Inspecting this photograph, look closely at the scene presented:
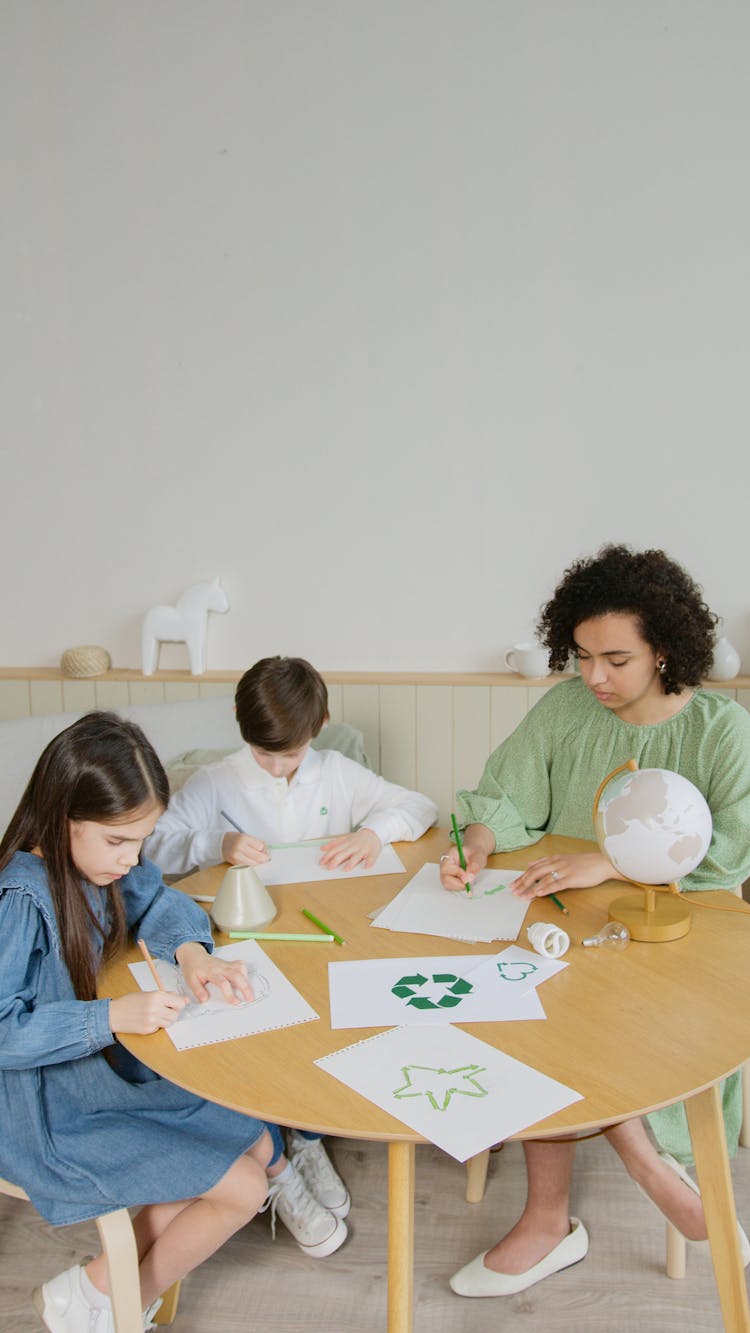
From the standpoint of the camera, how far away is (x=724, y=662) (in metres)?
2.47

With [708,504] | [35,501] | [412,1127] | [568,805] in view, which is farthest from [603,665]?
[35,501]

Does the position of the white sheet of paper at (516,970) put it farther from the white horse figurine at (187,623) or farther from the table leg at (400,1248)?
the white horse figurine at (187,623)

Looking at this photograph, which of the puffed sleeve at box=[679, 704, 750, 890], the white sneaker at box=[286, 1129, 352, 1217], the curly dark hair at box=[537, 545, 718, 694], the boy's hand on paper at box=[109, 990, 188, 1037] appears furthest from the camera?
the white sneaker at box=[286, 1129, 352, 1217]

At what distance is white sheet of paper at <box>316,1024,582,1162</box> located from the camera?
99 centimetres

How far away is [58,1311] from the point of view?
4.35ft

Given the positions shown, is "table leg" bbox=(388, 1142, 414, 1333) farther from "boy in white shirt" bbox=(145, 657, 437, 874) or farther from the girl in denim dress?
"boy in white shirt" bbox=(145, 657, 437, 874)

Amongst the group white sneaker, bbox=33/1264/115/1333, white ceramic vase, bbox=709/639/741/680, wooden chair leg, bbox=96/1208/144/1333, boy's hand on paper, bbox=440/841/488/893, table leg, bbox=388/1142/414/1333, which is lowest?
white sneaker, bbox=33/1264/115/1333

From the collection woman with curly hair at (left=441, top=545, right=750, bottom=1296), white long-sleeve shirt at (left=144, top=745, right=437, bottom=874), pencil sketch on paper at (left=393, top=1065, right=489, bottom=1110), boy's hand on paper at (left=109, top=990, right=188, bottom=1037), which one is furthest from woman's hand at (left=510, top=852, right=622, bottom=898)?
boy's hand on paper at (left=109, top=990, right=188, bottom=1037)

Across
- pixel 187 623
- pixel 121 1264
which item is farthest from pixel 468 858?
pixel 187 623

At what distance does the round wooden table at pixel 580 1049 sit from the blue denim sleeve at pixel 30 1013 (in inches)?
2.9

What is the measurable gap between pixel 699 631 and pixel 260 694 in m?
0.77

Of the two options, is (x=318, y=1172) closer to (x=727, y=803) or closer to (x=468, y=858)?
(x=468, y=858)

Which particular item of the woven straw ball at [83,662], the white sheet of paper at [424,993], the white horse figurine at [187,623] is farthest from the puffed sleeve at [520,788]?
the woven straw ball at [83,662]

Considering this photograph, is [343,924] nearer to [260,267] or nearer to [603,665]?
[603,665]
